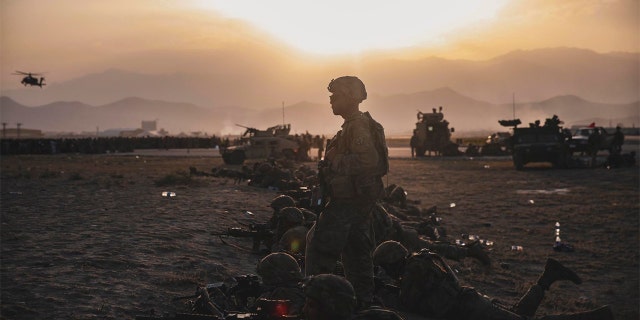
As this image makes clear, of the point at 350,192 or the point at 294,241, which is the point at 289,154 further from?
the point at 350,192

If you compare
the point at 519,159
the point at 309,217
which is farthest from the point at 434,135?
the point at 309,217

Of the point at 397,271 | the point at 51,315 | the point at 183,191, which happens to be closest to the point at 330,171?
the point at 397,271

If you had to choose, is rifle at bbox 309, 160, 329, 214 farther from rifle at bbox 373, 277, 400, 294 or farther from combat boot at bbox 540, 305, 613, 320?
combat boot at bbox 540, 305, 613, 320

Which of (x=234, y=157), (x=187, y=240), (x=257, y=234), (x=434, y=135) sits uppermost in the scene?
(x=434, y=135)

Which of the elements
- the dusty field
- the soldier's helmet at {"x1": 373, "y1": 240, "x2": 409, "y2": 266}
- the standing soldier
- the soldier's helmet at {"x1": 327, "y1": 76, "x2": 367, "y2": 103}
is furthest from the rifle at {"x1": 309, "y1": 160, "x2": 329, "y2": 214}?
the dusty field

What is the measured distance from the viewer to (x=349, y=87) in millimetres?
5164

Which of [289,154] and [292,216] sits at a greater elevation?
[289,154]

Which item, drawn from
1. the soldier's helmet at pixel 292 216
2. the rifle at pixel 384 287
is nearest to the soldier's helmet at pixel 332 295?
the rifle at pixel 384 287

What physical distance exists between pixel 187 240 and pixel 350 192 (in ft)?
16.0

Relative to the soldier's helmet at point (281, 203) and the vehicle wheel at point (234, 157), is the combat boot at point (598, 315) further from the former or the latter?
the vehicle wheel at point (234, 157)

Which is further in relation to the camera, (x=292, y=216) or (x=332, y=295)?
(x=292, y=216)

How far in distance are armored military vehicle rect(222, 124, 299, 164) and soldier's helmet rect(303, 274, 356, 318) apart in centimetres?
2804

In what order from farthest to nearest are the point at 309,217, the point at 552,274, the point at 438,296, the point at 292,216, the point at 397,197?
the point at 397,197 → the point at 309,217 → the point at 292,216 → the point at 552,274 → the point at 438,296

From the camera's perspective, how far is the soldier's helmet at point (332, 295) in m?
3.57
